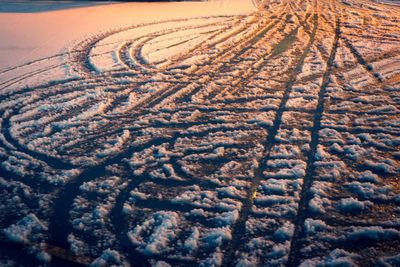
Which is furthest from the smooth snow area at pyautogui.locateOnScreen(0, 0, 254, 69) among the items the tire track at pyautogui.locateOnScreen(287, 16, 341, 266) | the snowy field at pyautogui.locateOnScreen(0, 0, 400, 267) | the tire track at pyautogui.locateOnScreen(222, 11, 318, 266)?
the tire track at pyautogui.locateOnScreen(287, 16, 341, 266)

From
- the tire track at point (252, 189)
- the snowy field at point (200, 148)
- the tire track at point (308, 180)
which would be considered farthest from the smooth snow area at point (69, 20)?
the tire track at point (308, 180)

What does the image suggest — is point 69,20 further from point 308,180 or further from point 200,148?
point 308,180

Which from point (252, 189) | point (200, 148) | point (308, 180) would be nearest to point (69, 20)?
point (200, 148)

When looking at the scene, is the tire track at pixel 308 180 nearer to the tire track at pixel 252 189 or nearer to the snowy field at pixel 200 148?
the snowy field at pixel 200 148

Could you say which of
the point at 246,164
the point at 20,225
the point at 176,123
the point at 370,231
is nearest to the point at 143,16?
the point at 176,123

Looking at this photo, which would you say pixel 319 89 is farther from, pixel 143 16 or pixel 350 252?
pixel 143 16

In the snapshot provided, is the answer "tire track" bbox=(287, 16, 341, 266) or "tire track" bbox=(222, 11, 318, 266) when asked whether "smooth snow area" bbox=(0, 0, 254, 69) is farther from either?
"tire track" bbox=(287, 16, 341, 266)
